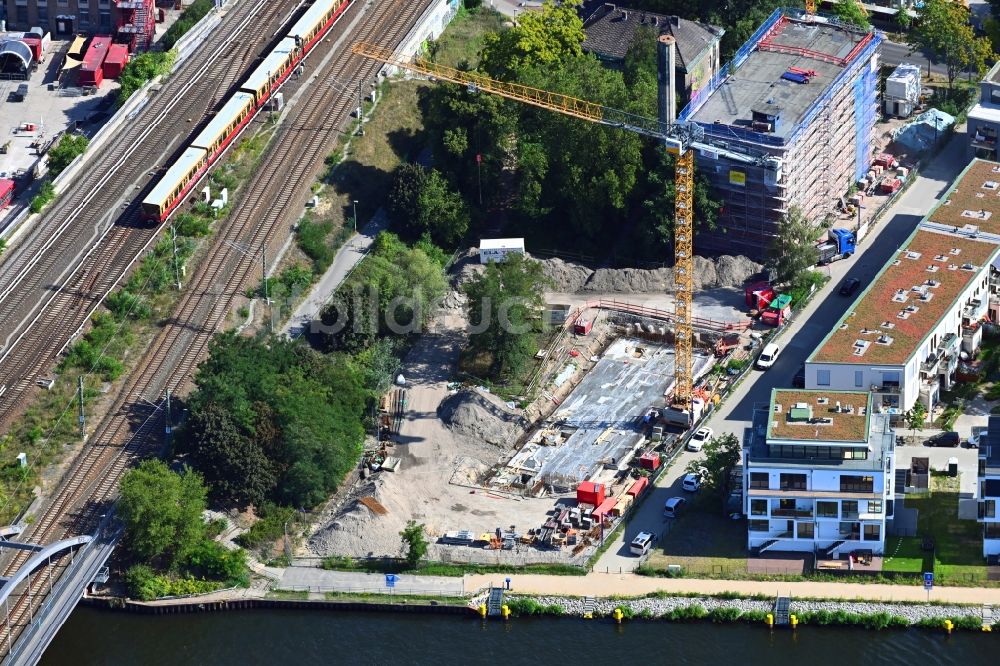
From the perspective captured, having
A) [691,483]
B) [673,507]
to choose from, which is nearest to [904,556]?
[691,483]

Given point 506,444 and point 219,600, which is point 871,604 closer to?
point 506,444

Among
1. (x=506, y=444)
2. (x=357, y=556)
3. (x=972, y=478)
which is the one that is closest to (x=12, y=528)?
(x=357, y=556)

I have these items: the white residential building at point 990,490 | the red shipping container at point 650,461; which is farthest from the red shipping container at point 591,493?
the white residential building at point 990,490

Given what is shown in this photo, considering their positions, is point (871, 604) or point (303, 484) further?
point (303, 484)

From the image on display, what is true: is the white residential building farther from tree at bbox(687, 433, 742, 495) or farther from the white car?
the white car

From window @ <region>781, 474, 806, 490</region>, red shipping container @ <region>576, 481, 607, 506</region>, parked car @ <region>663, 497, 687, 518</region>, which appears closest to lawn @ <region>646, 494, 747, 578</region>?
parked car @ <region>663, 497, 687, 518</region>

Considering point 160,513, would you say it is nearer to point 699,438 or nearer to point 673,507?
point 673,507
